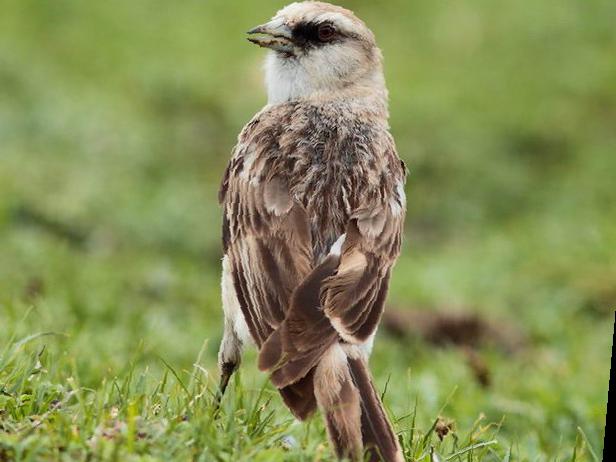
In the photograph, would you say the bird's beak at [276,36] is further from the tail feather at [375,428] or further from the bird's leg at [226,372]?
the tail feather at [375,428]

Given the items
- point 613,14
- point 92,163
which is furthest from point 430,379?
point 613,14

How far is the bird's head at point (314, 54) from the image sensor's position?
5398 mm

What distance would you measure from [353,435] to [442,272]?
24.2 ft

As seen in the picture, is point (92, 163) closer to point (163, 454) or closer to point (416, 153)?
point (416, 153)

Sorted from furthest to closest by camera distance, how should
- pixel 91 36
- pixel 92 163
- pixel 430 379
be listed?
pixel 91 36 → pixel 92 163 → pixel 430 379

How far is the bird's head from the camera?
5398mm

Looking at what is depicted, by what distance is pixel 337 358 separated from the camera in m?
4.21

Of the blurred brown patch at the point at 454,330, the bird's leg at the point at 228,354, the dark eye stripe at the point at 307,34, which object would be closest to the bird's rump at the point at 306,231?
the bird's leg at the point at 228,354

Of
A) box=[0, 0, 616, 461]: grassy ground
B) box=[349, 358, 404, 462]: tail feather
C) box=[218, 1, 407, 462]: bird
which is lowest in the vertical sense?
box=[0, 0, 616, 461]: grassy ground

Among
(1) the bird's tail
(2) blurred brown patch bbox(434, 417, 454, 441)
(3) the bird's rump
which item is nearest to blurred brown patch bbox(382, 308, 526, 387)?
(3) the bird's rump

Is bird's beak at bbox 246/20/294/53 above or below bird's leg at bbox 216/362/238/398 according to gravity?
above

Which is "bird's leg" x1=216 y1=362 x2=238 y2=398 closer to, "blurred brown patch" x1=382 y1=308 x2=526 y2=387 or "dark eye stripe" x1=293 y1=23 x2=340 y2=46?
"dark eye stripe" x1=293 y1=23 x2=340 y2=46

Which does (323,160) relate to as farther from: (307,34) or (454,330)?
(454,330)

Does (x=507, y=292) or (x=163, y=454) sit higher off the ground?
(x=163, y=454)
